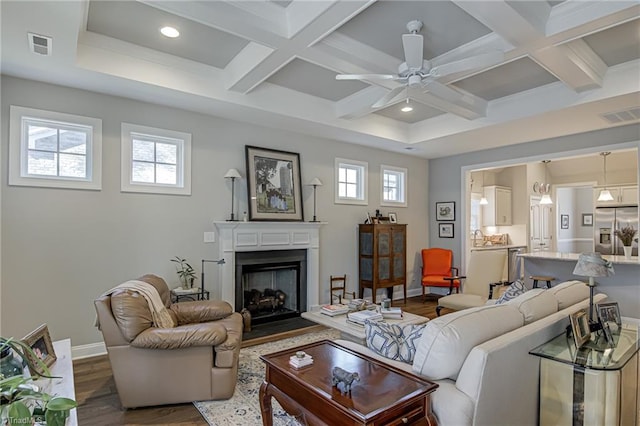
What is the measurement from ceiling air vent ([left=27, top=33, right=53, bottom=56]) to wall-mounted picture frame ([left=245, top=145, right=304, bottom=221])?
2.42 meters

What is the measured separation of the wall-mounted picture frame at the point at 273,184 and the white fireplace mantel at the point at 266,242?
6.0 inches

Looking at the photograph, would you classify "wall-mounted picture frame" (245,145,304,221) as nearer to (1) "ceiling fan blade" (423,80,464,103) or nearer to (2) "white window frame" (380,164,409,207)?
(2) "white window frame" (380,164,409,207)

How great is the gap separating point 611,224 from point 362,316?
777 centimetres

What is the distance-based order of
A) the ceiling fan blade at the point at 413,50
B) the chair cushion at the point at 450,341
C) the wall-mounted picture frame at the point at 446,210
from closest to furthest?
the chair cushion at the point at 450,341 → the ceiling fan blade at the point at 413,50 → the wall-mounted picture frame at the point at 446,210

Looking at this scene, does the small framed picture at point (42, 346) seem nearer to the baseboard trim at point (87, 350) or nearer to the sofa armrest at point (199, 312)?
the sofa armrest at point (199, 312)

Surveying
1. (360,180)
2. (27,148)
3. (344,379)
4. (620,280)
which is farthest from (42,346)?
(620,280)

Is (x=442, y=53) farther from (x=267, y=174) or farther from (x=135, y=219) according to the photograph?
(x=135, y=219)

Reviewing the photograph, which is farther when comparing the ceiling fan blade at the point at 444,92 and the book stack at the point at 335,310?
the ceiling fan blade at the point at 444,92

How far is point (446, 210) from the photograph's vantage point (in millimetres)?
7285

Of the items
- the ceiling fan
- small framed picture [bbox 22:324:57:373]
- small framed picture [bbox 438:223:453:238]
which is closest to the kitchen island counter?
small framed picture [bbox 438:223:453:238]

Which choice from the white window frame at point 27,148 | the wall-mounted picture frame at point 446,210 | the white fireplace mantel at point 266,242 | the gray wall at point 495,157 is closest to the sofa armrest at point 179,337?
the white fireplace mantel at point 266,242

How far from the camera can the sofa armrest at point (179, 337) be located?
2602mm

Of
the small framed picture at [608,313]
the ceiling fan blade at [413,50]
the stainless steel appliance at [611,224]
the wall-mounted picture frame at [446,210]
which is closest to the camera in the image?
the small framed picture at [608,313]

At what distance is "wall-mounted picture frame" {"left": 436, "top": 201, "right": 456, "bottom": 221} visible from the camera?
7.17m
